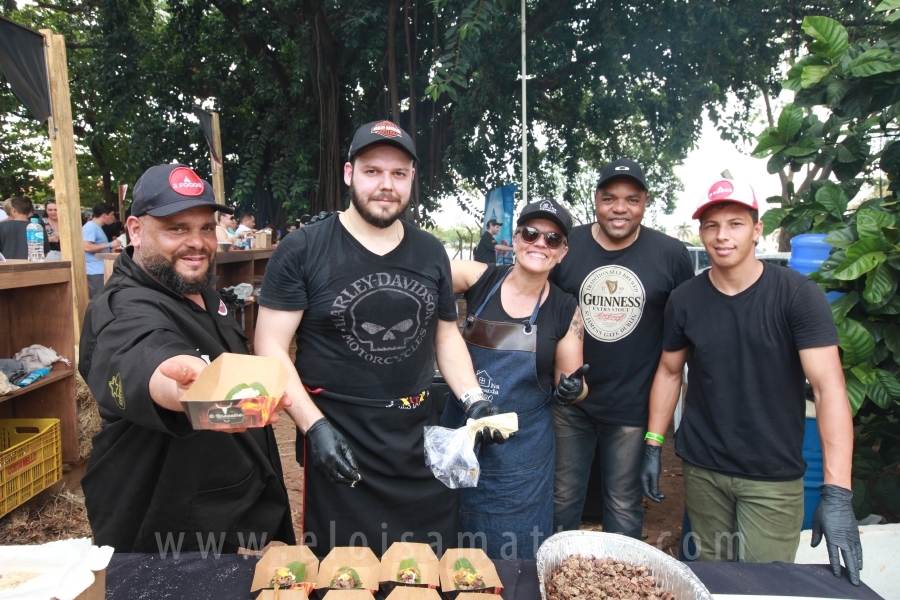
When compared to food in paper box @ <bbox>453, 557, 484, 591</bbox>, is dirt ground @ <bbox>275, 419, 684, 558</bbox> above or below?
below

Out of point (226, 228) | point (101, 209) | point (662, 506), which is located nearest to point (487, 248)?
point (226, 228)

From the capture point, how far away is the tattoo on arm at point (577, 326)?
263cm

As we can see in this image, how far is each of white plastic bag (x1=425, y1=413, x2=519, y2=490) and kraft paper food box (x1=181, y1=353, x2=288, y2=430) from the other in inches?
36.0

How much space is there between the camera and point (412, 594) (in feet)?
4.67

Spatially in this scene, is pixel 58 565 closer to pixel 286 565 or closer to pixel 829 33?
pixel 286 565

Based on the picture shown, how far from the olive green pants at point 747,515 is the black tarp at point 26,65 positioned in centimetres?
473

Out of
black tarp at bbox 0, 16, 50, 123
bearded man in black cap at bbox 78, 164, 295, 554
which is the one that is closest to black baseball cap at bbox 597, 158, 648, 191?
bearded man in black cap at bbox 78, 164, 295, 554

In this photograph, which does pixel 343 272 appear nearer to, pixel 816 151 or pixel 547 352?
pixel 547 352

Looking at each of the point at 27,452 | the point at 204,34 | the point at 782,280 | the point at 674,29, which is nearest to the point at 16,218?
the point at 27,452

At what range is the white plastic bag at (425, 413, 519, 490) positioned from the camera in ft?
6.86

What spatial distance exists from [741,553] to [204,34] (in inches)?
511

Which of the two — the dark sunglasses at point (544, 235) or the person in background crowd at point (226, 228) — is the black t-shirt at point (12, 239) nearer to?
the person in background crowd at point (226, 228)

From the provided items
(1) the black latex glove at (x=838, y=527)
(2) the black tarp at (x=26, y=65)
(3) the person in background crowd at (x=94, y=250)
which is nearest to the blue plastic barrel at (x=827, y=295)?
(1) the black latex glove at (x=838, y=527)

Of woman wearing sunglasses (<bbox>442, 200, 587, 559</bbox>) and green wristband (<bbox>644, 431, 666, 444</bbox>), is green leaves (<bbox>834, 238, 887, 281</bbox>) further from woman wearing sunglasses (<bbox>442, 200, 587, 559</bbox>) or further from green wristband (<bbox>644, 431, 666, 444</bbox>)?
woman wearing sunglasses (<bbox>442, 200, 587, 559</bbox>)
